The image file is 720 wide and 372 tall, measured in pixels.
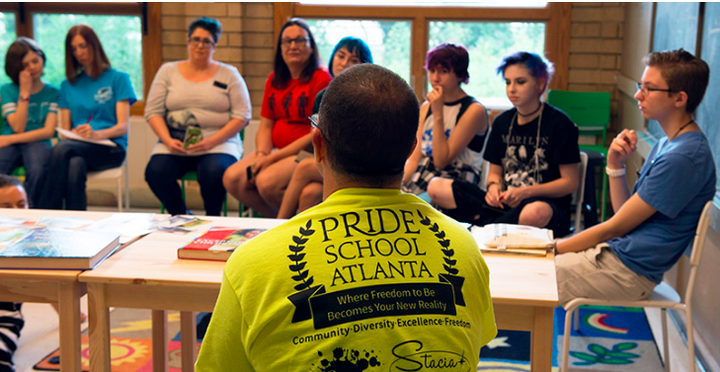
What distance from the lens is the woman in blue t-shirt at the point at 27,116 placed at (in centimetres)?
391

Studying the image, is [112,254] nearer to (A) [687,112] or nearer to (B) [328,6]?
(A) [687,112]

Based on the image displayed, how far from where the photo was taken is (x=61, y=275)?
5.19 ft

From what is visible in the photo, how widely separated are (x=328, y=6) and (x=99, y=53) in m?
1.79

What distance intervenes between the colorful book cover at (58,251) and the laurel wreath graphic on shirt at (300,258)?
86 centimetres

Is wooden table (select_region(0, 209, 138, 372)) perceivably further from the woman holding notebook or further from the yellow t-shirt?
the woman holding notebook

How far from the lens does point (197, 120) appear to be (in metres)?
3.74

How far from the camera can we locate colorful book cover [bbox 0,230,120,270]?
63.2 inches

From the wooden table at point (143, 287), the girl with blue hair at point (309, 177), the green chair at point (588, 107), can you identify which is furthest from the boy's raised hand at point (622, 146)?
the green chair at point (588, 107)

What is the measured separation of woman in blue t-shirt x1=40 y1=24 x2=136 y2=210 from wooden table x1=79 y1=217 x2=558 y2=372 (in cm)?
234

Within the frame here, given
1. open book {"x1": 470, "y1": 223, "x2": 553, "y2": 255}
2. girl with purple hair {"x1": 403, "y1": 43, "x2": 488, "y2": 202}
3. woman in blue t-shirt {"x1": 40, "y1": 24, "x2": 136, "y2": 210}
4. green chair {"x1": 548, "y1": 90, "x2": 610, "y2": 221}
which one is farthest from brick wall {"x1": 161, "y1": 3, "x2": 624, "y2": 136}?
open book {"x1": 470, "y1": 223, "x2": 553, "y2": 255}

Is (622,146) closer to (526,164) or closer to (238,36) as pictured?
(526,164)

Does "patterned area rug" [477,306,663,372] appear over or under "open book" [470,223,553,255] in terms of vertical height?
under

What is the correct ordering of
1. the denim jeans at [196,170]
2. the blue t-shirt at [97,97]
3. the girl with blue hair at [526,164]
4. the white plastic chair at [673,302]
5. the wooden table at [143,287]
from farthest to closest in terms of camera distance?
the blue t-shirt at [97,97]
the denim jeans at [196,170]
the girl with blue hair at [526,164]
the white plastic chair at [673,302]
the wooden table at [143,287]

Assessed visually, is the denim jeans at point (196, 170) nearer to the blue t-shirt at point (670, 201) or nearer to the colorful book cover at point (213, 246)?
the colorful book cover at point (213, 246)
